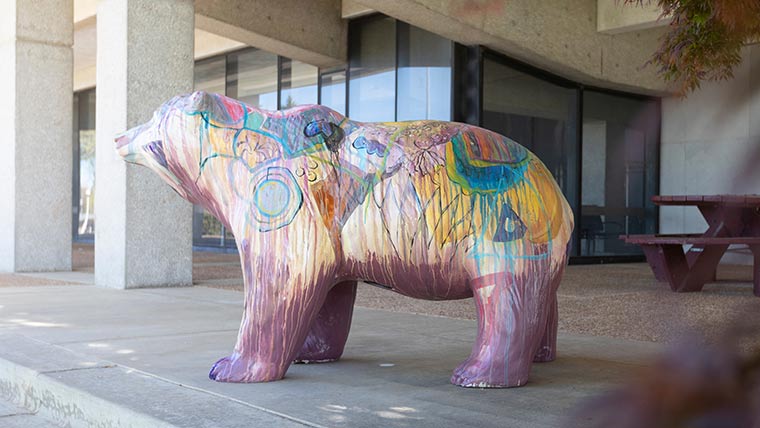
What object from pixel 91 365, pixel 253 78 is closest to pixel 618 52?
pixel 253 78

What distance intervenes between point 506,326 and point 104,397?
5.06ft

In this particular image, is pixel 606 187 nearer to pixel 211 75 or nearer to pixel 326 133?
pixel 211 75

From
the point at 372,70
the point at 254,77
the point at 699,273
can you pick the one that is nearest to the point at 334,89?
the point at 372,70

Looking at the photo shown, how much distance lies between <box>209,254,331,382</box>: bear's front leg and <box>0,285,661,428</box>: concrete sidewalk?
Answer: 0.09 m

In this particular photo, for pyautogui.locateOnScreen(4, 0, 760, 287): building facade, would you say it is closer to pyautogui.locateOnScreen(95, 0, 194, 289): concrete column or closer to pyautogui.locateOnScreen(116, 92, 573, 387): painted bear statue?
pyautogui.locateOnScreen(95, 0, 194, 289): concrete column

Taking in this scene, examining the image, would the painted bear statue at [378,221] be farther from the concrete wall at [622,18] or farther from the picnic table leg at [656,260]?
the concrete wall at [622,18]

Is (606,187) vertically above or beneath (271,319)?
above

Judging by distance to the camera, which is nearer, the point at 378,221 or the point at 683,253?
the point at 378,221

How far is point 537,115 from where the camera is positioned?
12.1m

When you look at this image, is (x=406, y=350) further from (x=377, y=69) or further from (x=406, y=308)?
(x=377, y=69)

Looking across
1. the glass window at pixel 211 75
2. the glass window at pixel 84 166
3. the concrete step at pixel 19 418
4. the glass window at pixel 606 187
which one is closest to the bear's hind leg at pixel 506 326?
the concrete step at pixel 19 418

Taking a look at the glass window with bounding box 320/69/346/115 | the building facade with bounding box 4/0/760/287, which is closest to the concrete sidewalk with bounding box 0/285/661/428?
the building facade with bounding box 4/0/760/287

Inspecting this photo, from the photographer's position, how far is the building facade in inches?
296

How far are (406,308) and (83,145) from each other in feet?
56.8
